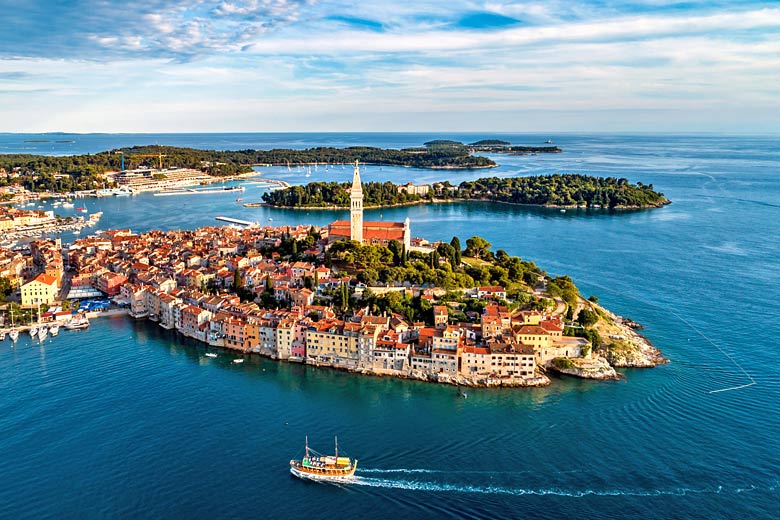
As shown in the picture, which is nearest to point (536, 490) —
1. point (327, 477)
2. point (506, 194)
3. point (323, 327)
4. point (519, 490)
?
point (519, 490)

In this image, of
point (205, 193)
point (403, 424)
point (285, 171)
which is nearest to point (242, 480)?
point (403, 424)

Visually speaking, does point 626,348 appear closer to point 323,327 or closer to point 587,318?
point 587,318

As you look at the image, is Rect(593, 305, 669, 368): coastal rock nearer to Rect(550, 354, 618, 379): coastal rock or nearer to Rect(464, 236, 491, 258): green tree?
Rect(550, 354, 618, 379): coastal rock

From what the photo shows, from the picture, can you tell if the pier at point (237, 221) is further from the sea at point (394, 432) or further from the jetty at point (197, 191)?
the sea at point (394, 432)

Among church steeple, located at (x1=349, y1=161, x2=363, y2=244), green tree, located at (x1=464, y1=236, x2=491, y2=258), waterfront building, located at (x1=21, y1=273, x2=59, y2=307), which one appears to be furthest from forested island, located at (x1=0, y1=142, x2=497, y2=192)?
green tree, located at (x1=464, y1=236, x2=491, y2=258)

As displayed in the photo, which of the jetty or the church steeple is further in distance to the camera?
the jetty
